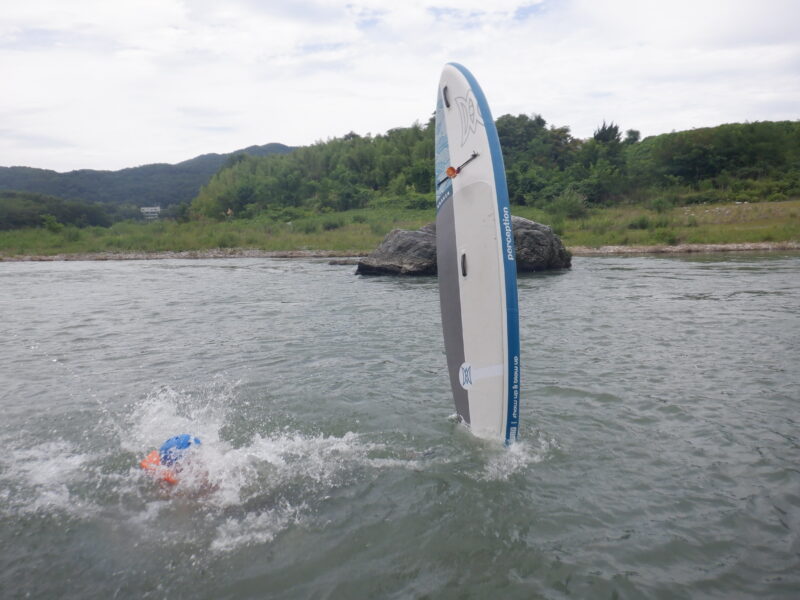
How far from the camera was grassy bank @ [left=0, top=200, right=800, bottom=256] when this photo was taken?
32.9m

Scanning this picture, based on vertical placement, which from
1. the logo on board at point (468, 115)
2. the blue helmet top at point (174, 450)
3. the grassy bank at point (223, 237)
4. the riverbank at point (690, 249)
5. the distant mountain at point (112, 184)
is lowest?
the blue helmet top at point (174, 450)

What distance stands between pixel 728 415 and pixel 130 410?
6.67 metres

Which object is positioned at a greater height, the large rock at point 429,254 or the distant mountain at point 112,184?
the distant mountain at point 112,184

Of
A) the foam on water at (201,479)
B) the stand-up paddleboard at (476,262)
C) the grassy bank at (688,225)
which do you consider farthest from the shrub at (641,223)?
the foam on water at (201,479)

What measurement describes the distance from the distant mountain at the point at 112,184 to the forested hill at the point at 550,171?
87834 mm

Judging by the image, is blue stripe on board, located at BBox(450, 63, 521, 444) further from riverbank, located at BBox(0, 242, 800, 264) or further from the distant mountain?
the distant mountain

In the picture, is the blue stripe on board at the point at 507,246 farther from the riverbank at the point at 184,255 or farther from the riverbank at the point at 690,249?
the riverbank at the point at 184,255

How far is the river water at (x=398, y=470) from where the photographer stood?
3443mm

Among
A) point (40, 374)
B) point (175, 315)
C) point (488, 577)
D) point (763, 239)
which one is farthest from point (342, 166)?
point (488, 577)

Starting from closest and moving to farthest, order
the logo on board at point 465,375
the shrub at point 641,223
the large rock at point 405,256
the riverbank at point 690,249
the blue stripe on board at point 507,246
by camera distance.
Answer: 1. the blue stripe on board at point 507,246
2. the logo on board at point 465,375
3. the large rock at point 405,256
4. the riverbank at point 690,249
5. the shrub at point 641,223

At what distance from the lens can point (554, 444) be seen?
5199mm

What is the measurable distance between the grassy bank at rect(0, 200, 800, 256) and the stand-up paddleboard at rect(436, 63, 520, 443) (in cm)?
3070

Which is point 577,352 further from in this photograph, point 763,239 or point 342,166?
point 342,166

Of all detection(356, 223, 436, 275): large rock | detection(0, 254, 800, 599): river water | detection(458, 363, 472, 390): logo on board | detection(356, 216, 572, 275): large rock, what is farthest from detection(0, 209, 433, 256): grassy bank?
detection(458, 363, 472, 390): logo on board
